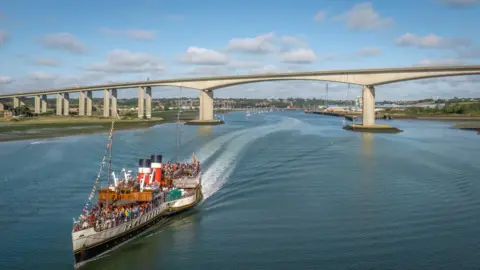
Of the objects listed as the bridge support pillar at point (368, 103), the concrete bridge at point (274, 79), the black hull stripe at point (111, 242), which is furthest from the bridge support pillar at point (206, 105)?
the black hull stripe at point (111, 242)

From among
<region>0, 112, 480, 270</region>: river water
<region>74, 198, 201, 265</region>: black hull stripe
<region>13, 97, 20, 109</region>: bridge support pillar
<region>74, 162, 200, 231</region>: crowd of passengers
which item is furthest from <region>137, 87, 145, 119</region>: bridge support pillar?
<region>74, 198, 201, 265</region>: black hull stripe

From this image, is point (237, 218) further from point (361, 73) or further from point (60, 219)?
point (361, 73)

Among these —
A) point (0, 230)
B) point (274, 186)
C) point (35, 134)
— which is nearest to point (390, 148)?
point (274, 186)

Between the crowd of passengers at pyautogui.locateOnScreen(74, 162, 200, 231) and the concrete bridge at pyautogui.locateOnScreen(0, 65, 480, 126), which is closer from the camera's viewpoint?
the crowd of passengers at pyautogui.locateOnScreen(74, 162, 200, 231)

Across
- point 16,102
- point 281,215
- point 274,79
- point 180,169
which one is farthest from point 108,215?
point 16,102

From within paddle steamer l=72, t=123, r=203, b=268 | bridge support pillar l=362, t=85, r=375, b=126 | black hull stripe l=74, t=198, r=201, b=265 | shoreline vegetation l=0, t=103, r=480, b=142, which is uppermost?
bridge support pillar l=362, t=85, r=375, b=126

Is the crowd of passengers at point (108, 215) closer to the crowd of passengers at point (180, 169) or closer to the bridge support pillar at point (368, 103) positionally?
the crowd of passengers at point (180, 169)

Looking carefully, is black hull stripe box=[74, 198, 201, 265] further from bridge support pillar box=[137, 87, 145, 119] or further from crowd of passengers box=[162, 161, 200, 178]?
bridge support pillar box=[137, 87, 145, 119]

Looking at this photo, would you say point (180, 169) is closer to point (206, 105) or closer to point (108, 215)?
point (108, 215)
